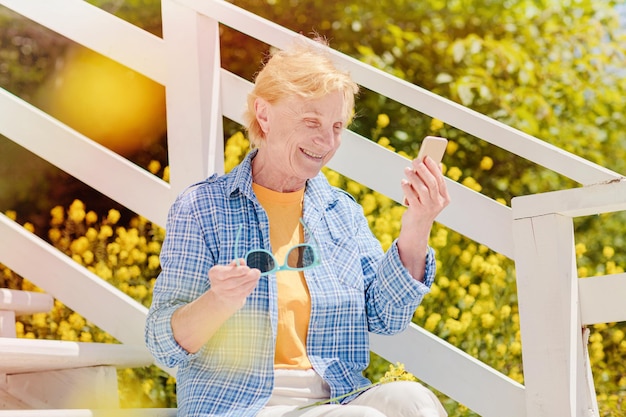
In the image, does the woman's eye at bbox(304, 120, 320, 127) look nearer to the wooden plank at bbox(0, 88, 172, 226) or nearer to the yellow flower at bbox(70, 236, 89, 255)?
the wooden plank at bbox(0, 88, 172, 226)

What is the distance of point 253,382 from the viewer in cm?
216

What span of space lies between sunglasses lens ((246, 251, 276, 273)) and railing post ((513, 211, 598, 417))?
59 cm

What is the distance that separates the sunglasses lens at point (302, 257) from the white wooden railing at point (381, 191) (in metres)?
0.48

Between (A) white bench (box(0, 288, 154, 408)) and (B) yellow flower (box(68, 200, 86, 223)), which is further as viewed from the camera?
(B) yellow flower (box(68, 200, 86, 223))

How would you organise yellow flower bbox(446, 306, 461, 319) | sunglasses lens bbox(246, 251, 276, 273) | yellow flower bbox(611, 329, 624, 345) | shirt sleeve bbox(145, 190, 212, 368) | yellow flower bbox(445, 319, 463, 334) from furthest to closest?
yellow flower bbox(611, 329, 624, 345) < yellow flower bbox(446, 306, 461, 319) < yellow flower bbox(445, 319, 463, 334) < shirt sleeve bbox(145, 190, 212, 368) < sunglasses lens bbox(246, 251, 276, 273)

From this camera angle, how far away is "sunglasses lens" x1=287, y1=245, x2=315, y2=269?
83.4 inches

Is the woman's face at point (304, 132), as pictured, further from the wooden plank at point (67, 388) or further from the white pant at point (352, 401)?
the wooden plank at point (67, 388)

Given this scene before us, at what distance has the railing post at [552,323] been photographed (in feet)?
7.11

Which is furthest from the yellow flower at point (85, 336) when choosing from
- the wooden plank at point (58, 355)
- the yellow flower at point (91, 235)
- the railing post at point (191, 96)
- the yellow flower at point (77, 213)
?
the wooden plank at point (58, 355)

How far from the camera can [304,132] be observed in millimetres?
2314

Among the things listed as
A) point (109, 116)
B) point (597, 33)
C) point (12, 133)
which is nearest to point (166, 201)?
point (12, 133)

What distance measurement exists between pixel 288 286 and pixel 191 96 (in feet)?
2.59

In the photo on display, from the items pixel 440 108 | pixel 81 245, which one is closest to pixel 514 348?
pixel 440 108

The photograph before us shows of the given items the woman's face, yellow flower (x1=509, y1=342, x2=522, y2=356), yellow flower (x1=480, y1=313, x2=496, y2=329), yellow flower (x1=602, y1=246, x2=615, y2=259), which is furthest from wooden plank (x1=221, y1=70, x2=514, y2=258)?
yellow flower (x1=602, y1=246, x2=615, y2=259)
